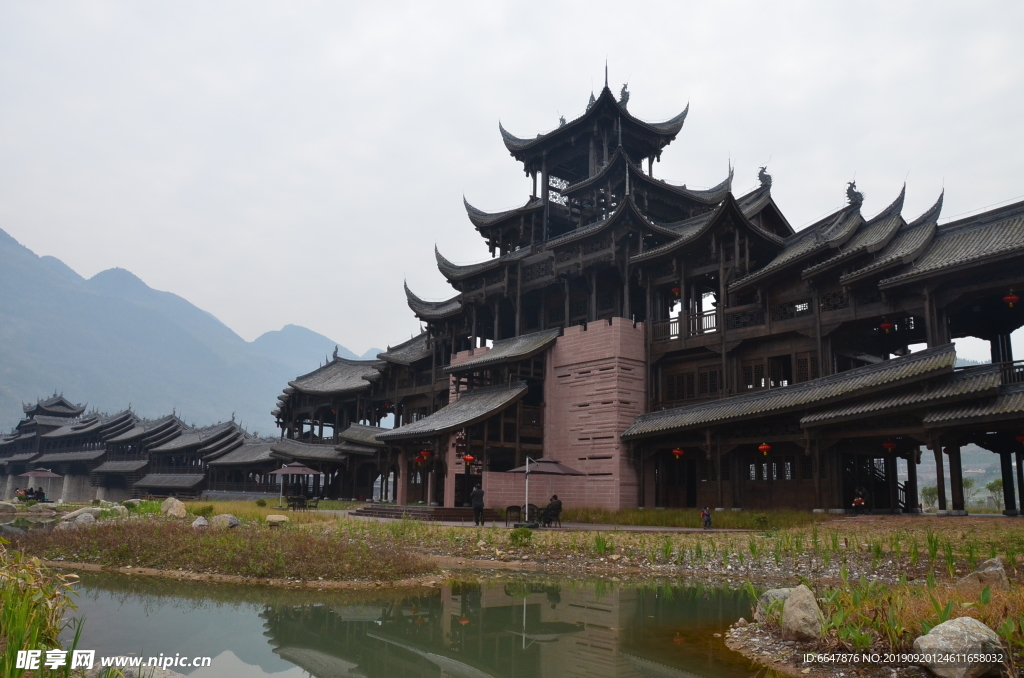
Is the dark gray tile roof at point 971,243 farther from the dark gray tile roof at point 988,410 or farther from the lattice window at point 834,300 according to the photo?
the dark gray tile roof at point 988,410

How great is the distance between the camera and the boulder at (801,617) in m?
8.20

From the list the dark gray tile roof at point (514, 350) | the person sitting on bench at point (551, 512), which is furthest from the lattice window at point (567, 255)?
the person sitting on bench at point (551, 512)

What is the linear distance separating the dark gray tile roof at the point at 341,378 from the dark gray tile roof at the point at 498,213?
9941 mm

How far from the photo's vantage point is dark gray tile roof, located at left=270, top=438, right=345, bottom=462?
38.8 metres

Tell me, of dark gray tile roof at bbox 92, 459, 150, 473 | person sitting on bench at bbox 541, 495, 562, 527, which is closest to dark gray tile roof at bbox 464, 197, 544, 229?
person sitting on bench at bbox 541, 495, 562, 527

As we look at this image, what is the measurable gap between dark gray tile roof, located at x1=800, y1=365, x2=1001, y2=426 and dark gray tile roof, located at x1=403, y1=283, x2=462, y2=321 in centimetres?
1986

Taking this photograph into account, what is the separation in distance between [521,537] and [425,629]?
24.2ft

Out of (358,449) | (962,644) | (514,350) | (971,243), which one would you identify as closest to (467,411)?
(514,350)

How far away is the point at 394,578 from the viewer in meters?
13.6

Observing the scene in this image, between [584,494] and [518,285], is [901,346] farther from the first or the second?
[518,285]

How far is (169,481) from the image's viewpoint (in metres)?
50.4

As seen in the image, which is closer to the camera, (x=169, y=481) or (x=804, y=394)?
(x=804, y=394)

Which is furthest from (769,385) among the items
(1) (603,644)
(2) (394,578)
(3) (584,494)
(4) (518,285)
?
(1) (603,644)

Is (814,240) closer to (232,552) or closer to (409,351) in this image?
(232,552)
